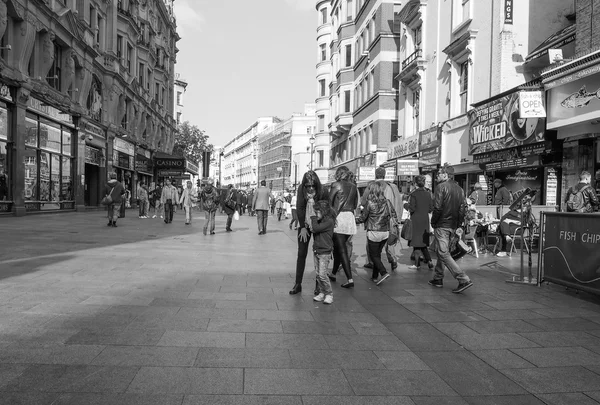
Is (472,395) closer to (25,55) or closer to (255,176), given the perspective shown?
(25,55)

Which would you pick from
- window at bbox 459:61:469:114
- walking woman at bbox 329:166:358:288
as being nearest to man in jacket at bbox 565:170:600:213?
walking woman at bbox 329:166:358:288

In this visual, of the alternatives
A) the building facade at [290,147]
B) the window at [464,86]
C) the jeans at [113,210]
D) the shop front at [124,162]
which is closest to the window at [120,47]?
the shop front at [124,162]

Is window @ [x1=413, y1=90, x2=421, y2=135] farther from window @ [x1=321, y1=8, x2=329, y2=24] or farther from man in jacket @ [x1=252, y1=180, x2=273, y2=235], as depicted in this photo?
window @ [x1=321, y1=8, x2=329, y2=24]

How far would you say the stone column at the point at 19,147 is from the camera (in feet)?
59.5

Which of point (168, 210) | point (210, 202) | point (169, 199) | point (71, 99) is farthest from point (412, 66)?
point (71, 99)

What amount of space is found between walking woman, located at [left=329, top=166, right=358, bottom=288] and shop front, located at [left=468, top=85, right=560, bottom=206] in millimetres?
8331

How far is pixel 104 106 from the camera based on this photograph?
29266 mm

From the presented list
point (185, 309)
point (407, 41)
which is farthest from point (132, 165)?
point (185, 309)

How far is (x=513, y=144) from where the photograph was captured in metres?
15.7

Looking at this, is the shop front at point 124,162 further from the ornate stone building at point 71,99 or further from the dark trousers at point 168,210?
the dark trousers at point 168,210

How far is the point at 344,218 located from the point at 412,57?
20507 mm

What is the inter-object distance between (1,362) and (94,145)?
25.4 m

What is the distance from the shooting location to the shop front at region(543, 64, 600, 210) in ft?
39.9

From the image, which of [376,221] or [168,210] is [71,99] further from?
[376,221]
